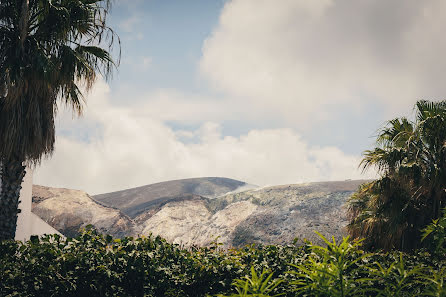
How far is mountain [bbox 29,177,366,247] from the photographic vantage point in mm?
34812

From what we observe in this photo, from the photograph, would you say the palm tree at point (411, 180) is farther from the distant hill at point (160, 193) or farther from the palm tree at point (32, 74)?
the distant hill at point (160, 193)

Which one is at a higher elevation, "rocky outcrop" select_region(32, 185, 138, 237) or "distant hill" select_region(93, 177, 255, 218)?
"distant hill" select_region(93, 177, 255, 218)

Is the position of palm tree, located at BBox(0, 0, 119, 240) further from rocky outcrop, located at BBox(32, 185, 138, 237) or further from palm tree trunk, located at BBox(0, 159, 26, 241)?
rocky outcrop, located at BBox(32, 185, 138, 237)

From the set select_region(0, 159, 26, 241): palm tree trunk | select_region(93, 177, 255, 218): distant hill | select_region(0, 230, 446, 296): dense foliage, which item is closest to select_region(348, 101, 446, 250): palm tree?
select_region(0, 230, 446, 296): dense foliage

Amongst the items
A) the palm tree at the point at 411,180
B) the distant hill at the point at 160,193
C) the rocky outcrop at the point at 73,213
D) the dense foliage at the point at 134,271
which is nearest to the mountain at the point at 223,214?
the rocky outcrop at the point at 73,213

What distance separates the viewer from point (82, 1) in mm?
8898

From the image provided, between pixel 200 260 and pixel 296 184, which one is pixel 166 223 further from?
pixel 200 260

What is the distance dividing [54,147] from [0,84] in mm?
1571

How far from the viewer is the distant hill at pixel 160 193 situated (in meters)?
62.4

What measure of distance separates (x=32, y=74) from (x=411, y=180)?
8675 mm

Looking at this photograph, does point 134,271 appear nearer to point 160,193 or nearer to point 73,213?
point 73,213

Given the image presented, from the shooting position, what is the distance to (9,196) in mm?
8227

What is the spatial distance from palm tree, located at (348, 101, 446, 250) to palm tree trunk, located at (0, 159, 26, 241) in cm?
816

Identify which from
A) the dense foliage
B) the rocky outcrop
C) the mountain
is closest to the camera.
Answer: the dense foliage
